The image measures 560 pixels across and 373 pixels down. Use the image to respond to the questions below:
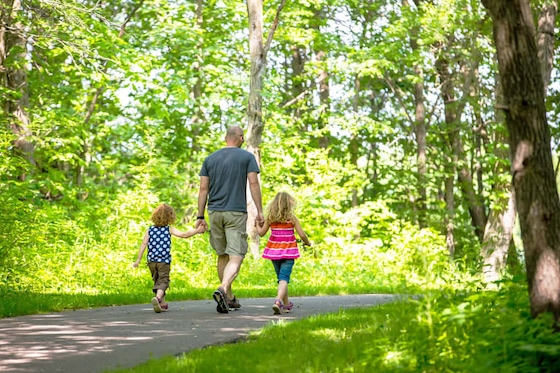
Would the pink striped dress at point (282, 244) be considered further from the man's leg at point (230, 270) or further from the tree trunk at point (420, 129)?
the tree trunk at point (420, 129)

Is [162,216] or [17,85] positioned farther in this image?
[17,85]

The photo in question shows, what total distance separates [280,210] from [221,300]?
1.56 meters

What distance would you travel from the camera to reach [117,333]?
866 centimetres

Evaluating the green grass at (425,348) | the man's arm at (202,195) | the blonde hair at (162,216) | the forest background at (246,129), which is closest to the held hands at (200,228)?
the man's arm at (202,195)

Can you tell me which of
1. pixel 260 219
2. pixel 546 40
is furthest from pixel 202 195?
pixel 546 40

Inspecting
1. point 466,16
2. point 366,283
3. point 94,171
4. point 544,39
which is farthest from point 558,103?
point 94,171

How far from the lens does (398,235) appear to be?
2508cm

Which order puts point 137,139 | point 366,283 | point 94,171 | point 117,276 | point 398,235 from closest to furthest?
point 117,276, point 366,283, point 398,235, point 137,139, point 94,171

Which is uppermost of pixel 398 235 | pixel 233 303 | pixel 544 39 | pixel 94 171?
pixel 544 39

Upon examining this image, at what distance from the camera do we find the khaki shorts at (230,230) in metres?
11.1

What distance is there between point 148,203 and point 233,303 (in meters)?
11.1

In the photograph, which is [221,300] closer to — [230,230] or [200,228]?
[230,230]

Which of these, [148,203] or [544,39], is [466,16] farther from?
[148,203]

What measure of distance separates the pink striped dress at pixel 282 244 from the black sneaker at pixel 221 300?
0.90m
